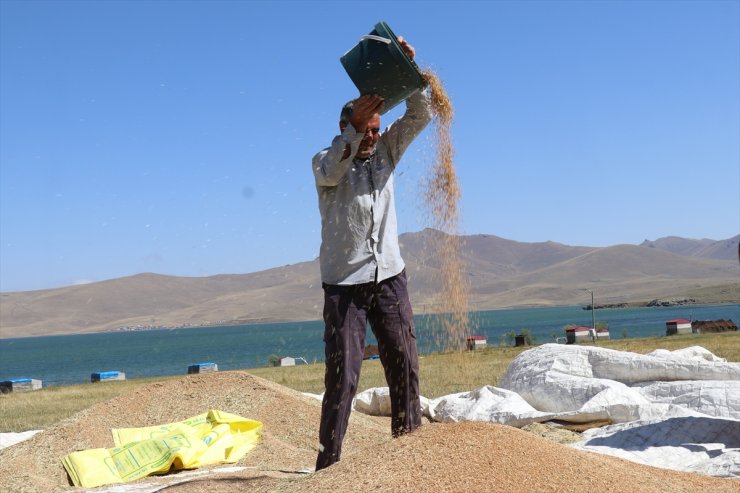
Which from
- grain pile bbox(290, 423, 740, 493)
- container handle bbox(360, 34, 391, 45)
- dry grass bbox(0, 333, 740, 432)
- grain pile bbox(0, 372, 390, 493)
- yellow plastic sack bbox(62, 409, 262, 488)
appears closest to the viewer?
grain pile bbox(290, 423, 740, 493)

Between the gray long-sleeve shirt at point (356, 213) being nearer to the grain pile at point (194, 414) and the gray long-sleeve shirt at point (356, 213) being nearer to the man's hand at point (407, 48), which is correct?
the man's hand at point (407, 48)

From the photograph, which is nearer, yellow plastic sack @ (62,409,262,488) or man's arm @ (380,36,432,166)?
man's arm @ (380,36,432,166)

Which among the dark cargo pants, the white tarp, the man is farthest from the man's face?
the white tarp

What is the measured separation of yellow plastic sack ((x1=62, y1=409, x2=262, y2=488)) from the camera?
5.10 meters

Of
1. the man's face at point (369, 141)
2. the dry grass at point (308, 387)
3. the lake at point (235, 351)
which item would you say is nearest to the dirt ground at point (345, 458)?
the lake at point (235, 351)

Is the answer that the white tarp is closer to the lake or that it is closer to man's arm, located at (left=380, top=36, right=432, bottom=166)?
the lake

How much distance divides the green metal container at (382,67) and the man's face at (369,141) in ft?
0.78

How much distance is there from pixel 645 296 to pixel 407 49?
548ft

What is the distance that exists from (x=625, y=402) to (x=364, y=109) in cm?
347

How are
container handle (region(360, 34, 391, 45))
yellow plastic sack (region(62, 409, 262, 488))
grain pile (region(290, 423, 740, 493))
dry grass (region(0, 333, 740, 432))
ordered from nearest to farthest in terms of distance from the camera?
grain pile (region(290, 423, 740, 493)) → container handle (region(360, 34, 391, 45)) → yellow plastic sack (region(62, 409, 262, 488)) → dry grass (region(0, 333, 740, 432))

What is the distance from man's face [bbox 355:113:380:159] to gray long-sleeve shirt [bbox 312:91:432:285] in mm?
34

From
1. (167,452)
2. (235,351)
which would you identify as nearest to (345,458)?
(167,452)

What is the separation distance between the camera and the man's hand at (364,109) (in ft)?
12.3

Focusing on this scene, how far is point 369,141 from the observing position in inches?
158
